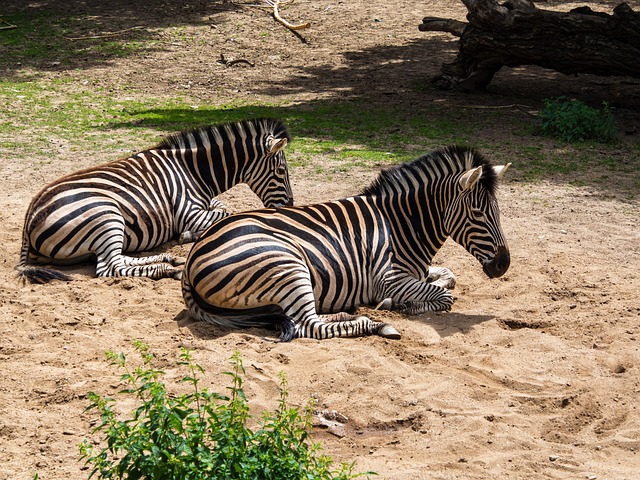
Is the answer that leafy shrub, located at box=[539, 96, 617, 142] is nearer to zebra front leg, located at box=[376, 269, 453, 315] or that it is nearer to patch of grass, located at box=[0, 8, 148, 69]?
zebra front leg, located at box=[376, 269, 453, 315]

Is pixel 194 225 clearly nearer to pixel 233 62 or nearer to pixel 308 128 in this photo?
pixel 308 128

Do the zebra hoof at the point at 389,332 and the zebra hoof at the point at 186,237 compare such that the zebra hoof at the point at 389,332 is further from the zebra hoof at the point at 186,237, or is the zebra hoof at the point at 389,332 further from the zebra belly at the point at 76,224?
the zebra hoof at the point at 186,237

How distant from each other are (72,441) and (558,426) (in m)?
3.14

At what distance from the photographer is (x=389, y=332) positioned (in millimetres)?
7480

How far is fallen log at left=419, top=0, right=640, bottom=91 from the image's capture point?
1402 centimetres

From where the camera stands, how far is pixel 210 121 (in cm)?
1411

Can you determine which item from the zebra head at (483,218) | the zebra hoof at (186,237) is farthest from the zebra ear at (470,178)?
the zebra hoof at (186,237)

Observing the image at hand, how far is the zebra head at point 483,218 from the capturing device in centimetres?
812

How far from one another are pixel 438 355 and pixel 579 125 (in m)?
7.28

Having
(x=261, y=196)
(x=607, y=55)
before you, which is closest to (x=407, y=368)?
(x=261, y=196)

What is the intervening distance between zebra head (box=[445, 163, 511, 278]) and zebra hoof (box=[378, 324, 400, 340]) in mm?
1239

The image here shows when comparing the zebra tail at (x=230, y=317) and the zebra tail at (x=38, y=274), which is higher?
the zebra tail at (x=230, y=317)

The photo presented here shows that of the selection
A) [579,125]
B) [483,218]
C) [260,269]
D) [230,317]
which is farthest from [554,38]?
[230,317]

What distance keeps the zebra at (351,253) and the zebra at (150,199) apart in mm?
1475
